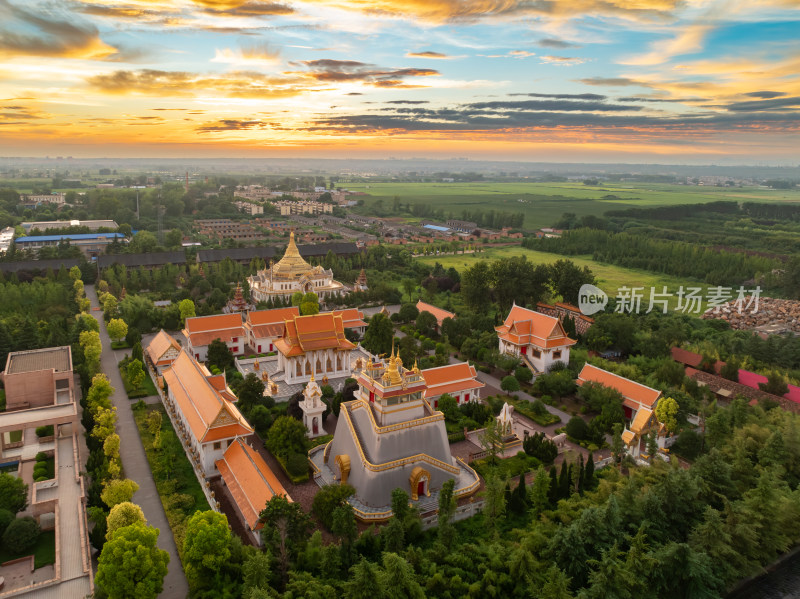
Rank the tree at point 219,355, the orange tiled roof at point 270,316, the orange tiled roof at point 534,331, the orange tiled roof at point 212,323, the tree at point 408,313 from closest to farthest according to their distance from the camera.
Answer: the tree at point 219,355 → the orange tiled roof at point 534,331 → the orange tiled roof at point 212,323 → the orange tiled roof at point 270,316 → the tree at point 408,313

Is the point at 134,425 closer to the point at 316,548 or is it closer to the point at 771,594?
the point at 316,548

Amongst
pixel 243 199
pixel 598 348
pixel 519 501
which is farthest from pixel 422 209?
pixel 519 501

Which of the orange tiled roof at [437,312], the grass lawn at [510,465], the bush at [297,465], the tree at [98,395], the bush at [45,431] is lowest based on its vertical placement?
the bush at [45,431]

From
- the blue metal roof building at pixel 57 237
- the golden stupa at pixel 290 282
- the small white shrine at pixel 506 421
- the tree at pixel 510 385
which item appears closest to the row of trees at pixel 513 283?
the golden stupa at pixel 290 282

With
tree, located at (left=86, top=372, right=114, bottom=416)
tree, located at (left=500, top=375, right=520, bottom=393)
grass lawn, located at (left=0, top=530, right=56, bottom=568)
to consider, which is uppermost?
tree, located at (left=86, top=372, right=114, bottom=416)

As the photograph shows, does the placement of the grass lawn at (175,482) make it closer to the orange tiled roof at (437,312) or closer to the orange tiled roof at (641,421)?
the orange tiled roof at (641,421)

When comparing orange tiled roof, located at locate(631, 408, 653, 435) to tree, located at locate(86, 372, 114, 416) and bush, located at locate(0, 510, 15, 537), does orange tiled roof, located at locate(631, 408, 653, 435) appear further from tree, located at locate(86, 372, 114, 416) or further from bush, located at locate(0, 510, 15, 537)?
bush, located at locate(0, 510, 15, 537)

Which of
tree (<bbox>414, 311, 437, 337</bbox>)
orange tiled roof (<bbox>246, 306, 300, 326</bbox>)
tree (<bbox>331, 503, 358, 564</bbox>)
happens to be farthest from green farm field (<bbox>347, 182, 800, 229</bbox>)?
Answer: tree (<bbox>331, 503, 358, 564</bbox>)
